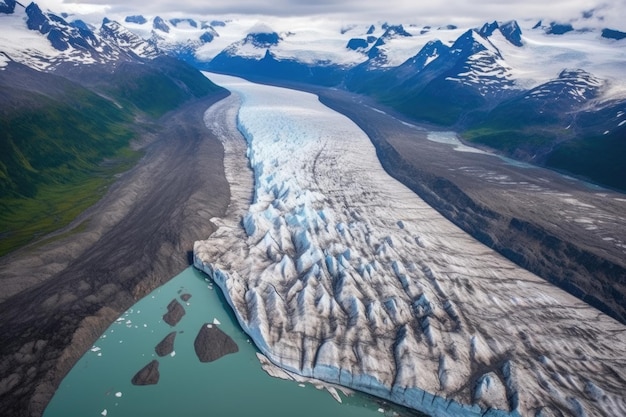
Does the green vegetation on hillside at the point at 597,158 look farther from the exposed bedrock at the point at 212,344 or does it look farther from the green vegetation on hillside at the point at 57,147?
the green vegetation on hillside at the point at 57,147

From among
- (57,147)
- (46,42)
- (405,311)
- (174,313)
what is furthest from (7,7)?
(405,311)

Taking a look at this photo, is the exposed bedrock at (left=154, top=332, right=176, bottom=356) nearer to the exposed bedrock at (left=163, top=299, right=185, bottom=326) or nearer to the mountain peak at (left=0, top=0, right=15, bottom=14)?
the exposed bedrock at (left=163, top=299, right=185, bottom=326)

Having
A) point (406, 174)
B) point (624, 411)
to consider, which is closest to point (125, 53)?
point (406, 174)

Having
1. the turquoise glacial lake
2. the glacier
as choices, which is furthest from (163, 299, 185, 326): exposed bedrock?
the glacier

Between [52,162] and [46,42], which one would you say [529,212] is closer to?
[52,162]

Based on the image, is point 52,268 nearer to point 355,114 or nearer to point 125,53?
point 355,114

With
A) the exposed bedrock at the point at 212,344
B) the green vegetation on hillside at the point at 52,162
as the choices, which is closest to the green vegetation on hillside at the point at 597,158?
the exposed bedrock at the point at 212,344
